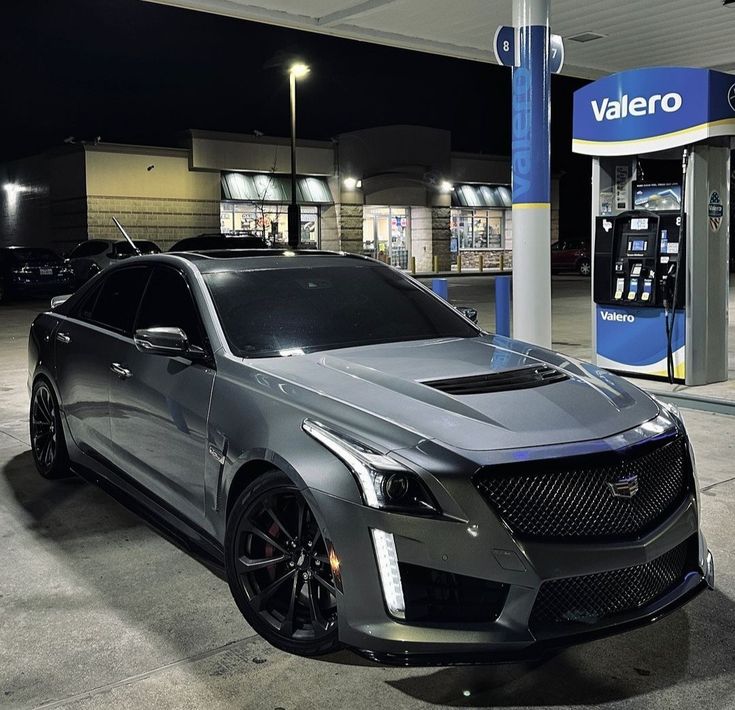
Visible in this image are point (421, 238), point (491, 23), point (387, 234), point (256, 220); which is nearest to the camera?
point (491, 23)

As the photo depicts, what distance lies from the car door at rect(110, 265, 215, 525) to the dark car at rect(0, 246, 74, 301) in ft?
64.7

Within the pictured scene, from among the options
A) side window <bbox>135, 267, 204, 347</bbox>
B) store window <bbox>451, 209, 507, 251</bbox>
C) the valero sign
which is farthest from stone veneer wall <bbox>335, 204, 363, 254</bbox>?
side window <bbox>135, 267, 204, 347</bbox>

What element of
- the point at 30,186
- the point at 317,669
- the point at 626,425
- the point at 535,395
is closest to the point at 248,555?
the point at 317,669

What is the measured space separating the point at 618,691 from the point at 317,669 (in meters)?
1.12

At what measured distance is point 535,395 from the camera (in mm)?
3654

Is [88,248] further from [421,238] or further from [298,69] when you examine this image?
[421,238]

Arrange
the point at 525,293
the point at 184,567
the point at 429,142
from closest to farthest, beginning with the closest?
the point at 184,567 < the point at 525,293 < the point at 429,142

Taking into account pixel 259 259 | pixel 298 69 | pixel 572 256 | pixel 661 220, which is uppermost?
pixel 298 69

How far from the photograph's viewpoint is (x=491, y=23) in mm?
13477

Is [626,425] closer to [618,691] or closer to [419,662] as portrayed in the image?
[618,691]

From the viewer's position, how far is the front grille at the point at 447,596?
3.05 meters

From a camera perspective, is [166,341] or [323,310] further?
[323,310]

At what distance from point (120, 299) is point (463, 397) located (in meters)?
2.59

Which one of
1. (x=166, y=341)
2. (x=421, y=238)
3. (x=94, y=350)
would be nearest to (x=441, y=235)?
(x=421, y=238)
